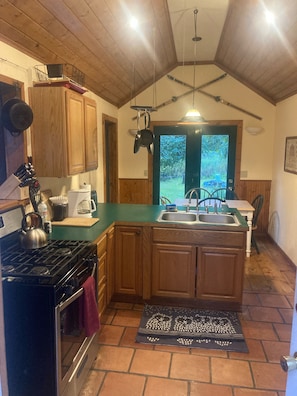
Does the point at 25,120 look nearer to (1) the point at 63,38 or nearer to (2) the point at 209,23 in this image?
(1) the point at 63,38

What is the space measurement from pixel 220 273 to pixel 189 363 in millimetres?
914

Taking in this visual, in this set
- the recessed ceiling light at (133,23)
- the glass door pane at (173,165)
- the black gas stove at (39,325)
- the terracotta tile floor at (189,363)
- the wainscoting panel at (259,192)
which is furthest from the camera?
the glass door pane at (173,165)

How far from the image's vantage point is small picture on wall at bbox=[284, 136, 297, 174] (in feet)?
14.4

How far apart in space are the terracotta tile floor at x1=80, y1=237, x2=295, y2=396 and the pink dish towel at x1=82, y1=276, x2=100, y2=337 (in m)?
0.45

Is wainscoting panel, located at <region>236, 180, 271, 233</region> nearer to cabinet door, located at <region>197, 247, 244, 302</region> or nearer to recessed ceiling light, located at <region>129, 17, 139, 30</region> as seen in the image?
cabinet door, located at <region>197, 247, 244, 302</region>

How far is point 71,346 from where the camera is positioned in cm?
192

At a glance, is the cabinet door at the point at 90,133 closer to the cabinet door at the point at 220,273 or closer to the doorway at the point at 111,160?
the cabinet door at the point at 220,273

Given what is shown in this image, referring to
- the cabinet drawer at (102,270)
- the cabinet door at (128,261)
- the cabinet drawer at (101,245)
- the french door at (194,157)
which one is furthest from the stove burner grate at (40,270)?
the french door at (194,157)

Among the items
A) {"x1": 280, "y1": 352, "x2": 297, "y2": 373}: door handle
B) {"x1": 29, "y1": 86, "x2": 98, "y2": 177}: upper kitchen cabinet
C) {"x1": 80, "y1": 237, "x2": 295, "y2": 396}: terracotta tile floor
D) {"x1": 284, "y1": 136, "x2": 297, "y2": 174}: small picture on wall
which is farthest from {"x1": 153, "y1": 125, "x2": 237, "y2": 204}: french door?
{"x1": 280, "y1": 352, "x2": 297, "y2": 373}: door handle

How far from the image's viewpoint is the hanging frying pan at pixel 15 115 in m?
2.23

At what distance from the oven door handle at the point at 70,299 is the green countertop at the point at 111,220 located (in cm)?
56

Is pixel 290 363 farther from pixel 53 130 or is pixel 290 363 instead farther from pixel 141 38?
pixel 141 38

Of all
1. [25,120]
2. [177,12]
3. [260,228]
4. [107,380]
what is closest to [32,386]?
[107,380]

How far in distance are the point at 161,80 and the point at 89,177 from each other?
8.32ft
